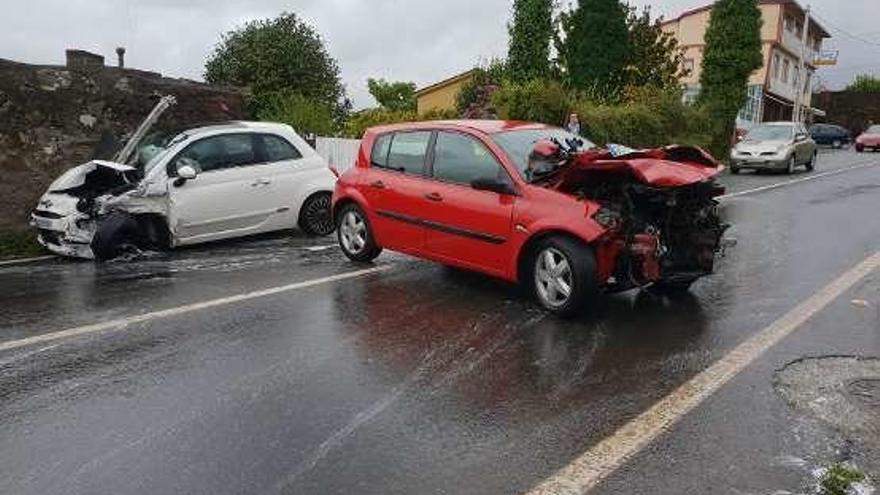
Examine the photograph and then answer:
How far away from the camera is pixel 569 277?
6.88 m

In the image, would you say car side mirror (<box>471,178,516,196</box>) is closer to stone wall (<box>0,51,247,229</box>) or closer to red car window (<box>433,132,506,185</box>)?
red car window (<box>433,132,506,185</box>)

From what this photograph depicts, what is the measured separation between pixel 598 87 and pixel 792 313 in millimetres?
21495

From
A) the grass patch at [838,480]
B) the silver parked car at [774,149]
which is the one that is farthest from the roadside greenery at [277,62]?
the grass patch at [838,480]

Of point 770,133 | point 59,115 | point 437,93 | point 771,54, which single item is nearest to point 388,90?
point 437,93

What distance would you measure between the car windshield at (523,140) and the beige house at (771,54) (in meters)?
44.6

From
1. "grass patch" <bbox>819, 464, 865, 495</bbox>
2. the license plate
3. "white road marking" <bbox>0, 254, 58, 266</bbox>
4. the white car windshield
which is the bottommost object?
"white road marking" <bbox>0, 254, 58, 266</bbox>

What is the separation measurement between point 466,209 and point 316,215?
14.7 ft

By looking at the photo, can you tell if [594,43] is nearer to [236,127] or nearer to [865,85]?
[236,127]

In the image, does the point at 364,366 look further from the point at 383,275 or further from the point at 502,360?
the point at 383,275

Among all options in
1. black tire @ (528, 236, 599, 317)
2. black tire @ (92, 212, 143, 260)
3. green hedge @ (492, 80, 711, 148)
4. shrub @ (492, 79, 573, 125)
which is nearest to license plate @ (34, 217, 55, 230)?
black tire @ (92, 212, 143, 260)

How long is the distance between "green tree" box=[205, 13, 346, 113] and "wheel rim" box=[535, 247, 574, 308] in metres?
20.0

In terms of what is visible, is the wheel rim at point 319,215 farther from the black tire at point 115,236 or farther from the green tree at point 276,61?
the green tree at point 276,61

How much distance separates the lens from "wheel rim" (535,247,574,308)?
693 centimetres

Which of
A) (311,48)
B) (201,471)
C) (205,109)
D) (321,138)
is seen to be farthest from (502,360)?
(311,48)
